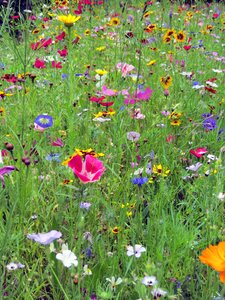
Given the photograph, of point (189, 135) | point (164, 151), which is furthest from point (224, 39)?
point (164, 151)

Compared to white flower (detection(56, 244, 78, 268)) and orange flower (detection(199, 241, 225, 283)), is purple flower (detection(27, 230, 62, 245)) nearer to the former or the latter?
white flower (detection(56, 244, 78, 268))

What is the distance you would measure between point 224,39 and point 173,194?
2.36m

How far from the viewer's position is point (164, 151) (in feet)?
4.69

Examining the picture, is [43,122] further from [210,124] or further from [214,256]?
[214,256]

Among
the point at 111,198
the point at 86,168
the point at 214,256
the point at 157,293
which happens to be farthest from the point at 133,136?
the point at 214,256

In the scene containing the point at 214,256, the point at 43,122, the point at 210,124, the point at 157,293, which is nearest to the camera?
the point at 214,256

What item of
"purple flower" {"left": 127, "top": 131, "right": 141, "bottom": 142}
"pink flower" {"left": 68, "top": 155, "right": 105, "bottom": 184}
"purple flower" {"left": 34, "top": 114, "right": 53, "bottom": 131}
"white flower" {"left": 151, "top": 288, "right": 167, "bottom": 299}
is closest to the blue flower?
"purple flower" {"left": 34, "top": 114, "right": 53, "bottom": 131}

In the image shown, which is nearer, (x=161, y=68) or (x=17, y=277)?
(x=17, y=277)

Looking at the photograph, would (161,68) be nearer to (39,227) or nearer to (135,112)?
(135,112)

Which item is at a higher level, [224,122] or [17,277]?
[17,277]

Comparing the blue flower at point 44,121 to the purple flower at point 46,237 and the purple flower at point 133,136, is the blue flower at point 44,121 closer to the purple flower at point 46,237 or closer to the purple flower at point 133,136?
the purple flower at point 133,136

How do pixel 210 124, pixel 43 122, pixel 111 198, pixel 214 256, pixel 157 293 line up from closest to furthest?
pixel 214 256 < pixel 157 293 < pixel 111 198 < pixel 43 122 < pixel 210 124

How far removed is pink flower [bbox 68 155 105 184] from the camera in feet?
2.73

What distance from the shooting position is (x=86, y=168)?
87 cm
